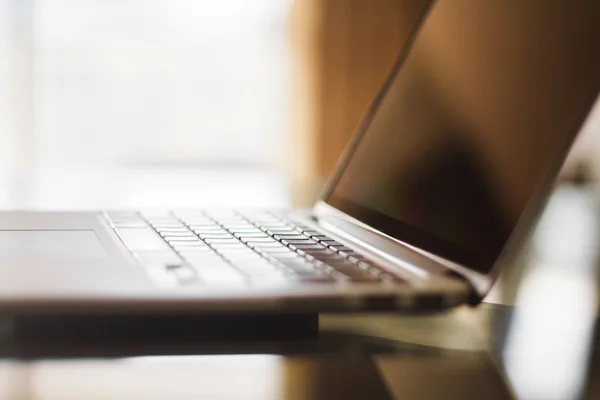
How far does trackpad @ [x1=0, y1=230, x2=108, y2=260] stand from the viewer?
44 cm

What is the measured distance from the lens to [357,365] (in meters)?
0.36

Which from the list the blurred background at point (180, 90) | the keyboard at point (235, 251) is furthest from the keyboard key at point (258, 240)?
the blurred background at point (180, 90)

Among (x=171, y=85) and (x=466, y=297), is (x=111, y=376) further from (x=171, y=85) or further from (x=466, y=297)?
(x=171, y=85)

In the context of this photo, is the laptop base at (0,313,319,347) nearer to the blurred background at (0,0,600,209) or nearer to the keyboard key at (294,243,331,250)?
the keyboard key at (294,243,331,250)

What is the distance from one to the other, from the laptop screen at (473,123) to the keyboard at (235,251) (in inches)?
2.1

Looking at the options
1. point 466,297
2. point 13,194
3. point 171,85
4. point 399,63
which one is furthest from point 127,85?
point 466,297

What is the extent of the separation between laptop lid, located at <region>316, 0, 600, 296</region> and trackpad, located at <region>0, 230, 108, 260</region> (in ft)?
0.62

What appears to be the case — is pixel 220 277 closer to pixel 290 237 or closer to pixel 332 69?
pixel 290 237

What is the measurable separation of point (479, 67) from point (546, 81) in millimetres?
92

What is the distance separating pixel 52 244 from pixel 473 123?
0.87 ft

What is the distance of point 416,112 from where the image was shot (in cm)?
58

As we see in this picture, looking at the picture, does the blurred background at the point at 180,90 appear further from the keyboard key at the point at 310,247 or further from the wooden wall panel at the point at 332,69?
the keyboard key at the point at 310,247

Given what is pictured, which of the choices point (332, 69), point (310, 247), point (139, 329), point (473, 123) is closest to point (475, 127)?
point (473, 123)

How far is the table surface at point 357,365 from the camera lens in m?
0.32
